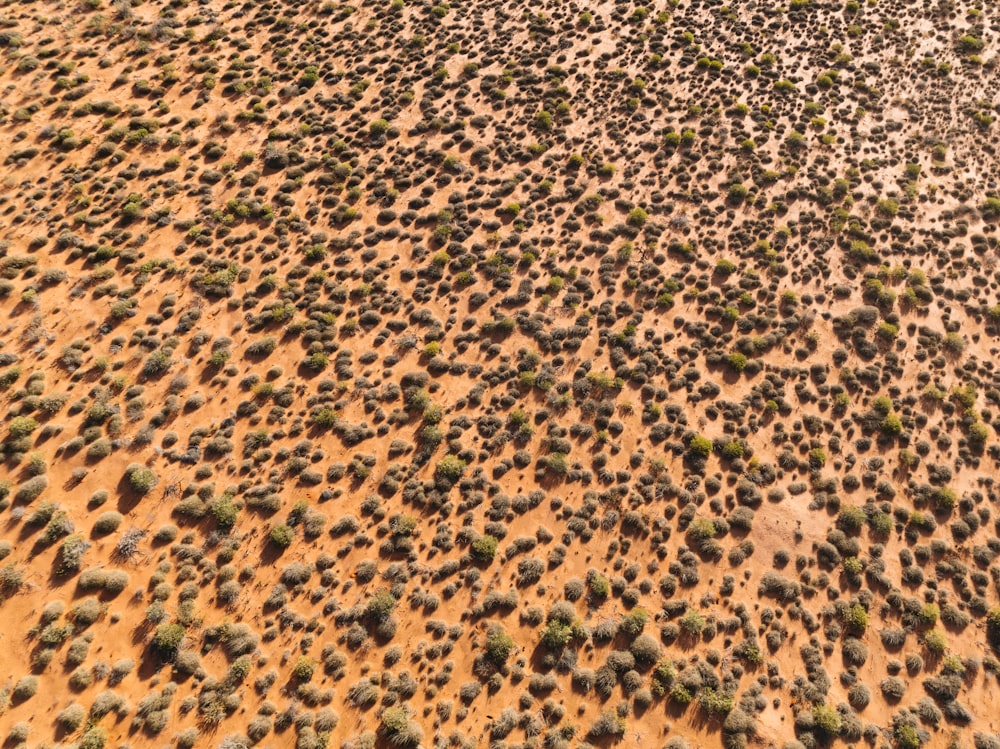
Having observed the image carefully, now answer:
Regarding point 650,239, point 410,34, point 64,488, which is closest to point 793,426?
point 650,239

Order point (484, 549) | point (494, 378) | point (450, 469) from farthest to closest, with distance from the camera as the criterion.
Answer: point (494, 378), point (450, 469), point (484, 549)

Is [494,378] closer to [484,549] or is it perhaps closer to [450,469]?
[450,469]

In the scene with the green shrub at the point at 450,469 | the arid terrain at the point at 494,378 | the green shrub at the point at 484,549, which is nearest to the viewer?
the arid terrain at the point at 494,378

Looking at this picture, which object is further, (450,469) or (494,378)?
(494,378)

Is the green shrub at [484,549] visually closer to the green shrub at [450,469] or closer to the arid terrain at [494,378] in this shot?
the arid terrain at [494,378]

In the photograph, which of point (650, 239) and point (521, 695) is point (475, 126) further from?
point (521, 695)

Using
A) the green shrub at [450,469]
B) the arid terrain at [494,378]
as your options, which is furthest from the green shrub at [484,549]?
the green shrub at [450,469]

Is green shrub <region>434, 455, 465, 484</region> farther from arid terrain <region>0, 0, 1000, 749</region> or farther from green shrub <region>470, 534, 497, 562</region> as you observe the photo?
green shrub <region>470, 534, 497, 562</region>

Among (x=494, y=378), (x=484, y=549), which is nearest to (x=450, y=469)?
(x=484, y=549)
